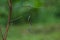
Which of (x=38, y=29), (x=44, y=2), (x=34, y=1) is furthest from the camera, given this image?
(x=44, y=2)

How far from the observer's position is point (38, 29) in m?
5.01

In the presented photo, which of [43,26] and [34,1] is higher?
[34,1]

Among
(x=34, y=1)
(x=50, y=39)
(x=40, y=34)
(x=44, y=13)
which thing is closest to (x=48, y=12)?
(x=44, y=13)

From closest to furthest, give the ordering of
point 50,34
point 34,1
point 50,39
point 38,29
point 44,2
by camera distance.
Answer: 1. point 50,39
2. point 50,34
3. point 38,29
4. point 34,1
5. point 44,2

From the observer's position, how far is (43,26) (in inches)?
201

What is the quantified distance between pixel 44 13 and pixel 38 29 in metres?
0.67

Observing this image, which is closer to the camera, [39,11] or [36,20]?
[36,20]

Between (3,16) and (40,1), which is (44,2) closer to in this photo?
(40,1)

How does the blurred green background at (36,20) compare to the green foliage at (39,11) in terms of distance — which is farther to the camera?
the green foliage at (39,11)

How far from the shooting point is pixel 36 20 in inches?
215

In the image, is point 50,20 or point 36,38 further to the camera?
point 50,20

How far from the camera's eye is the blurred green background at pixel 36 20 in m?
4.57

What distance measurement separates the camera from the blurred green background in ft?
15.0

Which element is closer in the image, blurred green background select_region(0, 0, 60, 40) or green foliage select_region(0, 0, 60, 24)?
blurred green background select_region(0, 0, 60, 40)
